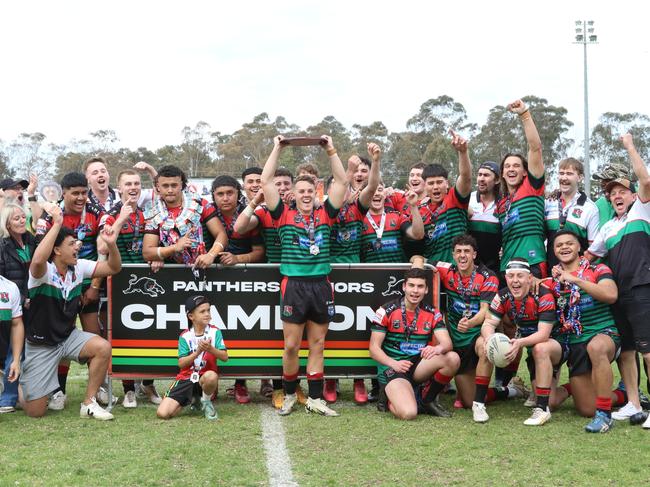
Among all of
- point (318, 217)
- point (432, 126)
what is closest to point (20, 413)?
point (318, 217)

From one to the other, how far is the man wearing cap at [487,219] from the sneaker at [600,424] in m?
1.83

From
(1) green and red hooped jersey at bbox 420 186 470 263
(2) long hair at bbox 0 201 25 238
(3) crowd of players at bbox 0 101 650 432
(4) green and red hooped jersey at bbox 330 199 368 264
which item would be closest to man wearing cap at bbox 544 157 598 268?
(3) crowd of players at bbox 0 101 650 432

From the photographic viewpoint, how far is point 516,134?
51.6 meters

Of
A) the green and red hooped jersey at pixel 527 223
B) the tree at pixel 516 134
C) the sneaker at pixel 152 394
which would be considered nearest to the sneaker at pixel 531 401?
the green and red hooped jersey at pixel 527 223

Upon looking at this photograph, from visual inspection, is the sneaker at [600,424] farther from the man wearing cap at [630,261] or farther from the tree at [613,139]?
the tree at [613,139]

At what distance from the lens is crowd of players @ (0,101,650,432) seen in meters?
6.41

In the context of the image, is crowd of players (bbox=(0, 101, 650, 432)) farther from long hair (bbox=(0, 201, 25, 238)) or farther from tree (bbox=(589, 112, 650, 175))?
tree (bbox=(589, 112, 650, 175))

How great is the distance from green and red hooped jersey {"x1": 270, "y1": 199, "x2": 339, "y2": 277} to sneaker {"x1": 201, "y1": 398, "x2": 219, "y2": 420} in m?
1.33

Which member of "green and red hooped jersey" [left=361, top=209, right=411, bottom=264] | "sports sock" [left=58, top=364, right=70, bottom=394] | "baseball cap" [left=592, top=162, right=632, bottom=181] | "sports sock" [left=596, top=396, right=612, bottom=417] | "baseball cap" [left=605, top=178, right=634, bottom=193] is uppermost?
"baseball cap" [left=592, top=162, right=632, bottom=181]

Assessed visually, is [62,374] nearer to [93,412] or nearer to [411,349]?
[93,412]

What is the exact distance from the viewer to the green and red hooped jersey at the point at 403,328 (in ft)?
22.2

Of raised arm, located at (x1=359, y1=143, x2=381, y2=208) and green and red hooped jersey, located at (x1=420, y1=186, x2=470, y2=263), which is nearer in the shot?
raised arm, located at (x1=359, y1=143, x2=381, y2=208)

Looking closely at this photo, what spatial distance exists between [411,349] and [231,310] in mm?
1753

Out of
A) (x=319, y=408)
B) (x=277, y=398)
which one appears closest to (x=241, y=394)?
(x=277, y=398)
